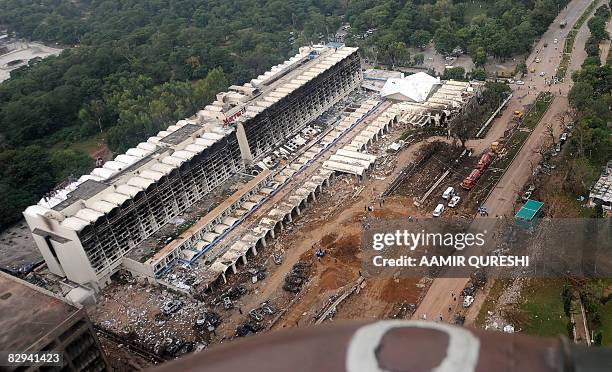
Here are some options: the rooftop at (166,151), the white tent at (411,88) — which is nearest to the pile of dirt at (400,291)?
the rooftop at (166,151)

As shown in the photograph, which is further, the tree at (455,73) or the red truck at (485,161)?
the tree at (455,73)

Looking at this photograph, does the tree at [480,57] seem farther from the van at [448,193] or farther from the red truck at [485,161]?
the van at [448,193]

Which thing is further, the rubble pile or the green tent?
the green tent

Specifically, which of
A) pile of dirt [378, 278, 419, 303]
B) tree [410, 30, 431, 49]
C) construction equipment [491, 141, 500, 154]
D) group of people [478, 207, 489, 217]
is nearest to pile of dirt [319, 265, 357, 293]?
pile of dirt [378, 278, 419, 303]

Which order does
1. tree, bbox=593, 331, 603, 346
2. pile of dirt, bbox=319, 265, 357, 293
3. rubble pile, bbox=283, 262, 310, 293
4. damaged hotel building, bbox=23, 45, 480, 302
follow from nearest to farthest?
tree, bbox=593, 331, 603, 346 < pile of dirt, bbox=319, 265, 357, 293 < rubble pile, bbox=283, 262, 310, 293 < damaged hotel building, bbox=23, 45, 480, 302

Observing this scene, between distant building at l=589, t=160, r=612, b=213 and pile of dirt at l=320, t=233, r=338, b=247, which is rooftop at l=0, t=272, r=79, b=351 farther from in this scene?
distant building at l=589, t=160, r=612, b=213

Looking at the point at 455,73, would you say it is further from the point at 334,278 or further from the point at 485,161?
the point at 334,278

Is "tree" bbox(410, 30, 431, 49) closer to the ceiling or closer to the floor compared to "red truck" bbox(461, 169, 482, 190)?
closer to the ceiling

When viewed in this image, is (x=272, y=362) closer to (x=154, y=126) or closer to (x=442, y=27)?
(x=154, y=126)
